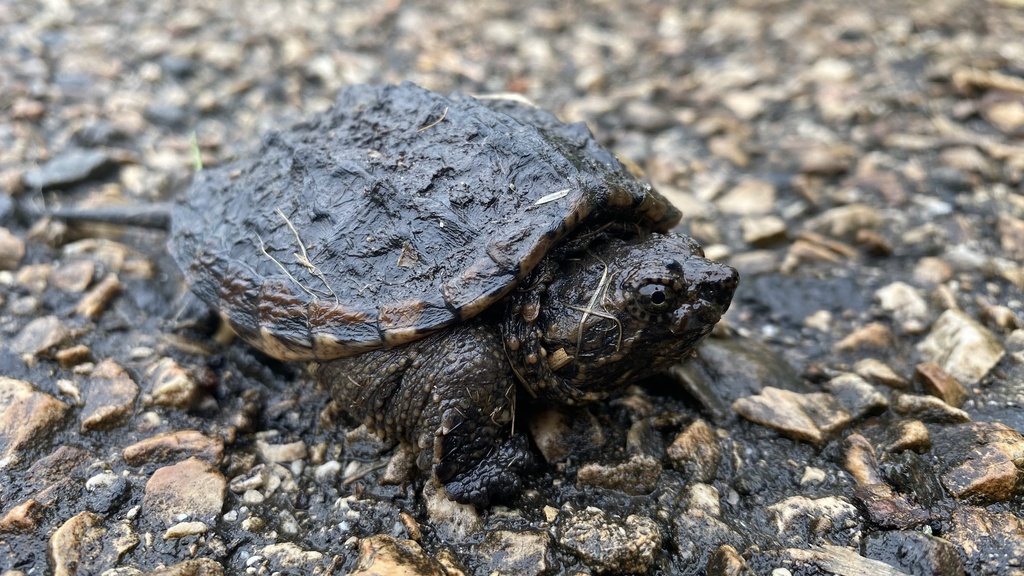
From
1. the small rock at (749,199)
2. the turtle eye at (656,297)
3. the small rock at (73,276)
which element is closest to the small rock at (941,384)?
the turtle eye at (656,297)

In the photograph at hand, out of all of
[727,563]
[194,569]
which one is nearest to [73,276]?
[194,569]

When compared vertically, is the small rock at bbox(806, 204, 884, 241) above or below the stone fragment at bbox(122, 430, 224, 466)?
below

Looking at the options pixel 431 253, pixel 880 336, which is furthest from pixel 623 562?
pixel 880 336

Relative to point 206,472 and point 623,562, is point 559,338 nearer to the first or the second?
point 623,562

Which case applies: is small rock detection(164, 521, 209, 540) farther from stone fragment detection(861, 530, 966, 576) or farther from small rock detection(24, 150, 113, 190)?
small rock detection(24, 150, 113, 190)

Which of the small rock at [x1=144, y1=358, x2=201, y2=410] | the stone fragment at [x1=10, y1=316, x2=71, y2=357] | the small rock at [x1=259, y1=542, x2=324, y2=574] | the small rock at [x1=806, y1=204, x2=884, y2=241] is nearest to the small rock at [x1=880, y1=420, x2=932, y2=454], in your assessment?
the small rock at [x1=806, y1=204, x2=884, y2=241]

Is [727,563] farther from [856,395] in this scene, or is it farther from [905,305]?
[905,305]
